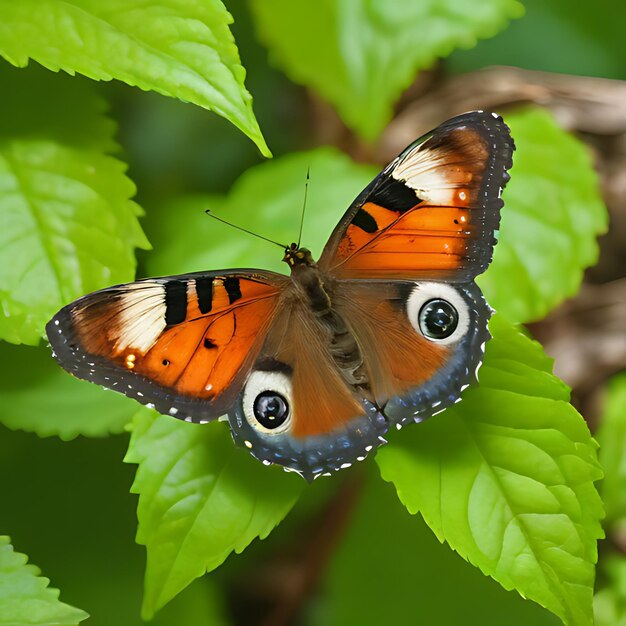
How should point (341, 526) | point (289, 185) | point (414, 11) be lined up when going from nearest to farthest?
point (289, 185) < point (414, 11) < point (341, 526)

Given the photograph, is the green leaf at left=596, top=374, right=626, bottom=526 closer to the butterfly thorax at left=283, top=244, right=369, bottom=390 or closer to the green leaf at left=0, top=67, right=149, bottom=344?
the butterfly thorax at left=283, top=244, right=369, bottom=390

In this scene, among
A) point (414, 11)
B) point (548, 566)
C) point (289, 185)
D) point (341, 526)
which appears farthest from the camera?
point (341, 526)

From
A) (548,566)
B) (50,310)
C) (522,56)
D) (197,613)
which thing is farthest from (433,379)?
(522,56)

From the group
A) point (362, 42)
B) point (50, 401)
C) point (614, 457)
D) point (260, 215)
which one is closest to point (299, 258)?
point (260, 215)

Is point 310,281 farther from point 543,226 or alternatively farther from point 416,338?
point 543,226

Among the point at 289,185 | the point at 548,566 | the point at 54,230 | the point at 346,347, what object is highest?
the point at 289,185

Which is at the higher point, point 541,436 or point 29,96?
point 29,96

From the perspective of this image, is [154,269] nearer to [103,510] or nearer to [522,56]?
[103,510]
